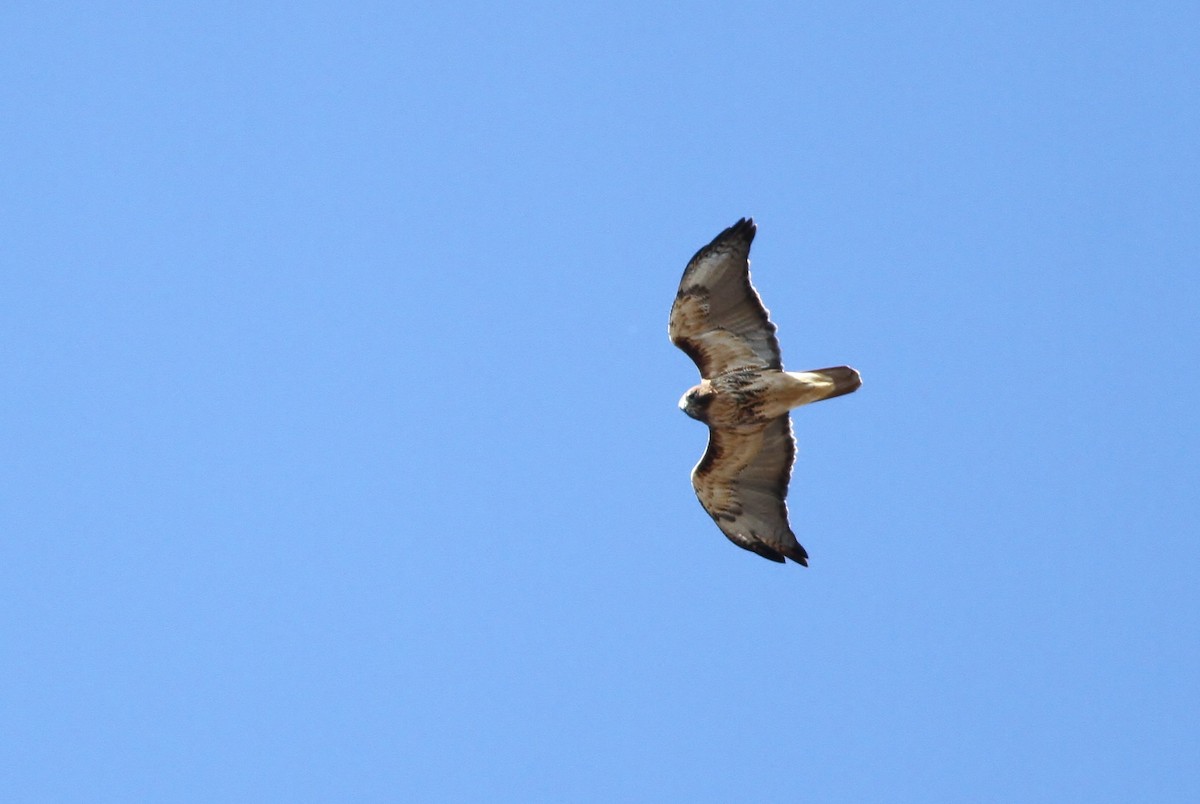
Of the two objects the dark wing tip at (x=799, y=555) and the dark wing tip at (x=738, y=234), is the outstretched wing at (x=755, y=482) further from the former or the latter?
the dark wing tip at (x=738, y=234)

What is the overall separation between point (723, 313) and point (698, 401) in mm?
1142

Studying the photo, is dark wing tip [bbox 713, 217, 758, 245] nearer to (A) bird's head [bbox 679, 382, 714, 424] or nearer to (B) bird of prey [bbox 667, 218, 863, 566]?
(B) bird of prey [bbox 667, 218, 863, 566]

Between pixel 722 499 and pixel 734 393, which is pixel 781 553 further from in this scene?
pixel 734 393

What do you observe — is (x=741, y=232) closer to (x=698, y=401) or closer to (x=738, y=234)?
(x=738, y=234)

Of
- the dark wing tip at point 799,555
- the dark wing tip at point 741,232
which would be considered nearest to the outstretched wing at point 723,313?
the dark wing tip at point 741,232

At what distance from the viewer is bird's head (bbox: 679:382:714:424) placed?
1838 centimetres

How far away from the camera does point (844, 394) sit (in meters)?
18.2

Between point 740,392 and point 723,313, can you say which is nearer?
point 723,313

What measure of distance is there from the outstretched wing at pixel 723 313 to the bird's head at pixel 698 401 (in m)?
0.19

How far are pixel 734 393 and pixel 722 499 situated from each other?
1.57 meters

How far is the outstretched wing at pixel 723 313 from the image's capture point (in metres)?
17.8

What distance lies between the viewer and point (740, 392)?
60.1ft

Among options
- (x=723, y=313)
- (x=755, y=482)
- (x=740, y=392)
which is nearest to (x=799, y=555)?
(x=755, y=482)

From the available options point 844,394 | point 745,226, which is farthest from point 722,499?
point 745,226
